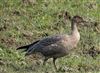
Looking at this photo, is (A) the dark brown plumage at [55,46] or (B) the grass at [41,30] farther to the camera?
(B) the grass at [41,30]

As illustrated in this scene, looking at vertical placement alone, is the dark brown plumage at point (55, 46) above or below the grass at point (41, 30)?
above

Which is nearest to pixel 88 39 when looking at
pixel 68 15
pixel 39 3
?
pixel 68 15

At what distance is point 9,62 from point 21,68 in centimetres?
58

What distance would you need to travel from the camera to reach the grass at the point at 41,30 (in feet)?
51.8

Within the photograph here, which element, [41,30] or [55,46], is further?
[41,30]

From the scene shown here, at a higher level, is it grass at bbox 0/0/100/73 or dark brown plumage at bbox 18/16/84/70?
dark brown plumage at bbox 18/16/84/70

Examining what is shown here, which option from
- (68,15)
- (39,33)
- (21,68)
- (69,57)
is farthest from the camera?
(68,15)

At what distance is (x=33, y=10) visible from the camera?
20.0 meters

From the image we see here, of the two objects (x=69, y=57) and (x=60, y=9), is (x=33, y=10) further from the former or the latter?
(x=69, y=57)

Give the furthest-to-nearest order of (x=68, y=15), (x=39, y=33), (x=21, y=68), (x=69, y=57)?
(x=68, y=15)
(x=39, y=33)
(x=69, y=57)
(x=21, y=68)

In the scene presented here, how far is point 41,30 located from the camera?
1872cm

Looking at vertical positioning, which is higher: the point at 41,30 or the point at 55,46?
the point at 55,46

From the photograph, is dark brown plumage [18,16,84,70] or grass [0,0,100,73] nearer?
dark brown plumage [18,16,84,70]

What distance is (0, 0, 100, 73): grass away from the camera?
1579cm
